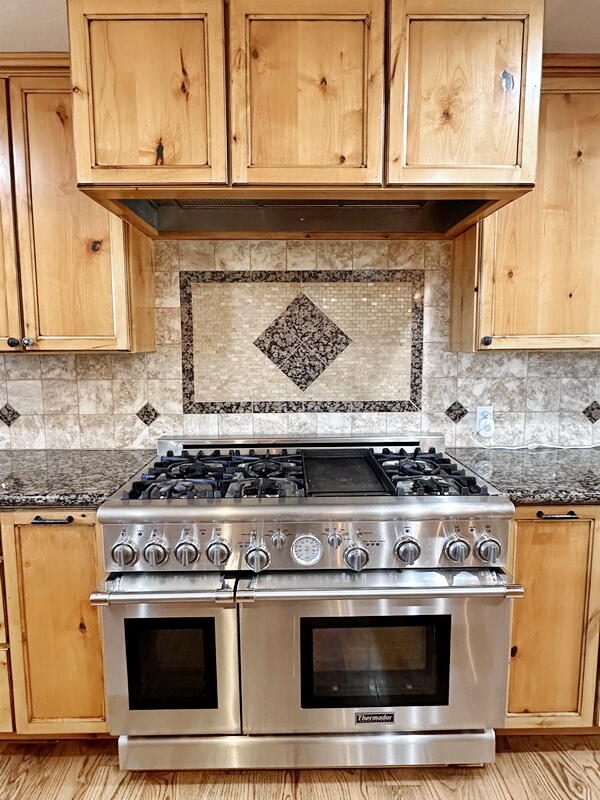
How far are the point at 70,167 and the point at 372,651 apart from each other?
2001 millimetres

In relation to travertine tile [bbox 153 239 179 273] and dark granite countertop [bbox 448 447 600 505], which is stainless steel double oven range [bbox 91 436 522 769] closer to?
dark granite countertop [bbox 448 447 600 505]

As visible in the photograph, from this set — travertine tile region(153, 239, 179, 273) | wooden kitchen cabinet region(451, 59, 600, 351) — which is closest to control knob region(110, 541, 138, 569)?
travertine tile region(153, 239, 179, 273)

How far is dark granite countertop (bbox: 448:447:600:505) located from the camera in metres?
1.54

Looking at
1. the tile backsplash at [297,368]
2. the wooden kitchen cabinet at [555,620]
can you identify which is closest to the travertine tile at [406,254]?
the tile backsplash at [297,368]

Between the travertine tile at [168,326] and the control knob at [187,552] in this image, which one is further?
the travertine tile at [168,326]

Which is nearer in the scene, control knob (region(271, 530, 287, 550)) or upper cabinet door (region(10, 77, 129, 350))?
control knob (region(271, 530, 287, 550))

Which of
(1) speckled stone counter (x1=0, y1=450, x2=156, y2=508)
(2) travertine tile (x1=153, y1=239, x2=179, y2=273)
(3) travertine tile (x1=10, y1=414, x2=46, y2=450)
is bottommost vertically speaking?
(1) speckled stone counter (x1=0, y1=450, x2=156, y2=508)

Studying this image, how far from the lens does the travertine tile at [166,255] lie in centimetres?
204

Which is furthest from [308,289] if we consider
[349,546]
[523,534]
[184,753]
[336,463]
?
[184,753]

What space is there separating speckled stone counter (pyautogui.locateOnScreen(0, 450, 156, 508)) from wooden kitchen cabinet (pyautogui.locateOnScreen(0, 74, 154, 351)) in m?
0.47

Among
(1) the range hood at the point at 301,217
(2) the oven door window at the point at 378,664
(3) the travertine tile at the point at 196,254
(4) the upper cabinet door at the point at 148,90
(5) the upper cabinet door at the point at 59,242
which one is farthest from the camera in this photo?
(3) the travertine tile at the point at 196,254

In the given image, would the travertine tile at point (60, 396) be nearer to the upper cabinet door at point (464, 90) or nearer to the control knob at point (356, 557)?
the control knob at point (356, 557)

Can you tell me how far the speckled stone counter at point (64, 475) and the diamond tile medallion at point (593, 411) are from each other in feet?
6.51

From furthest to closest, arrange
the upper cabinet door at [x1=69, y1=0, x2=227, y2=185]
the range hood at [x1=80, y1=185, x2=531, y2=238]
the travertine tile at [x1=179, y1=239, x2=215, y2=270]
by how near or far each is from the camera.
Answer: the travertine tile at [x1=179, y1=239, x2=215, y2=270] < the range hood at [x1=80, y1=185, x2=531, y2=238] < the upper cabinet door at [x1=69, y1=0, x2=227, y2=185]
